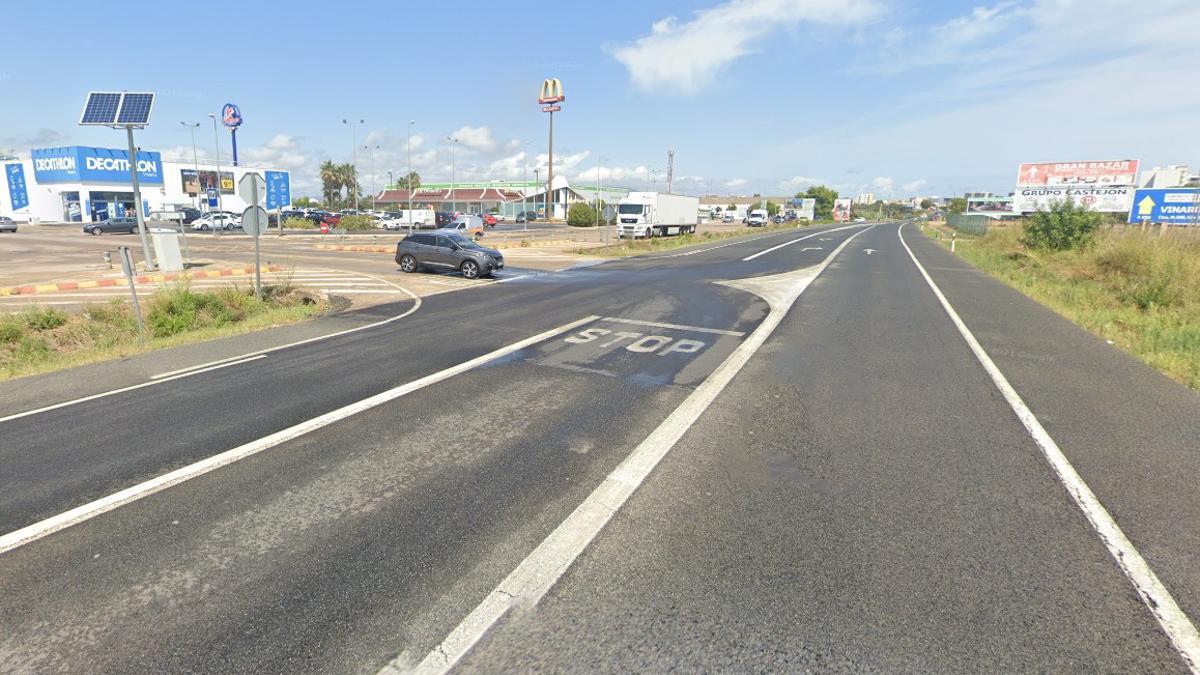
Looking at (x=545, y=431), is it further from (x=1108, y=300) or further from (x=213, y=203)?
(x=213, y=203)

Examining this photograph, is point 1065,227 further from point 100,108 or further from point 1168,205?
point 100,108

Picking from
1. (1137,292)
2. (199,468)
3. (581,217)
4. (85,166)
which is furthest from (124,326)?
(85,166)

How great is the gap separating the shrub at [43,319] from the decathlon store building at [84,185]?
55931 mm

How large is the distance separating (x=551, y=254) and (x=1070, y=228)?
23702 millimetres

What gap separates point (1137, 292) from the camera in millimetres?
13406

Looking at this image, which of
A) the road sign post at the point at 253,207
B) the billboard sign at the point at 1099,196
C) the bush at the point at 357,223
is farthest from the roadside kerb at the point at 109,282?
the billboard sign at the point at 1099,196

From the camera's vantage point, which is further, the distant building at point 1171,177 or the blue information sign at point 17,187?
the distant building at point 1171,177

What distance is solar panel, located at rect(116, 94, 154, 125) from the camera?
57.9 feet

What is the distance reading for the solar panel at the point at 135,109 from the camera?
57.9 ft

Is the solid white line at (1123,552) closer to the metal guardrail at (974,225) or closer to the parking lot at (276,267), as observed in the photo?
the parking lot at (276,267)

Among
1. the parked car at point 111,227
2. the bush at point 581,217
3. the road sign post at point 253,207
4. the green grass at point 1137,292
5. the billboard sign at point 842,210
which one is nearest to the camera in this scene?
the green grass at point 1137,292

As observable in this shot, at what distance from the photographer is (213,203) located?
73.6 meters

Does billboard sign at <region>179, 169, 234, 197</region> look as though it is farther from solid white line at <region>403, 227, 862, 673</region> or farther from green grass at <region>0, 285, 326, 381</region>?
solid white line at <region>403, 227, 862, 673</region>

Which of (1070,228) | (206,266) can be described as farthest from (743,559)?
(1070,228)
